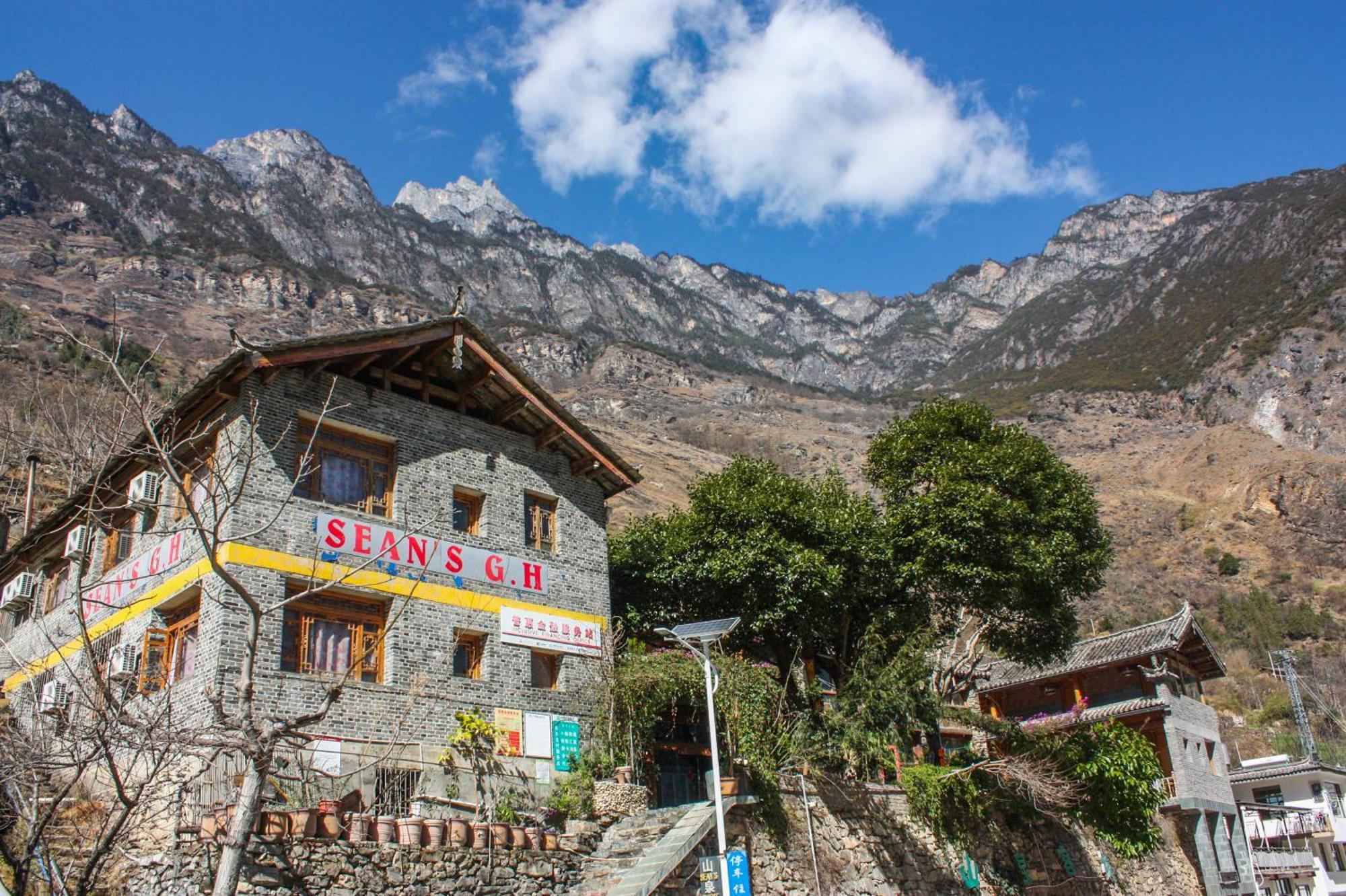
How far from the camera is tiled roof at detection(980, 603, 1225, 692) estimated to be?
32.5 meters

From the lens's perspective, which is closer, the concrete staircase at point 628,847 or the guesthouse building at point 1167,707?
the concrete staircase at point 628,847

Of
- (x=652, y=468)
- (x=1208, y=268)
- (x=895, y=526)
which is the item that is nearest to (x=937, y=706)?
(x=895, y=526)

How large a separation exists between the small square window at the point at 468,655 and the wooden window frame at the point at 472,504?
2.11 m

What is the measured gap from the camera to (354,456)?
19.2 metres

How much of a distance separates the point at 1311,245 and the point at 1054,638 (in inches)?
5191

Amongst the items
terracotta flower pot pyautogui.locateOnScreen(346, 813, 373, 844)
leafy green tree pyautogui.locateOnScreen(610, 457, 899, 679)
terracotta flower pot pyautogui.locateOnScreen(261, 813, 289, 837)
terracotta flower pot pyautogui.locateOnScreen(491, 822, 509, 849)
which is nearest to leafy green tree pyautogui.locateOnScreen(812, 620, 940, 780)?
leafy green tree pyautogui.locateOnScreen(610, 457, 899, 679)

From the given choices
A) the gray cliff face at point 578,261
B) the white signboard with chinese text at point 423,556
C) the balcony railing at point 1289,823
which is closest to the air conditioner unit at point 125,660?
the white signboard with chinese text at point 423,556

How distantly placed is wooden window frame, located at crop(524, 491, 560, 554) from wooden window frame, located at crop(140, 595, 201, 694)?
6.34m

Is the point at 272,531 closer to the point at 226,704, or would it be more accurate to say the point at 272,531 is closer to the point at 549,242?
the point at 226,704

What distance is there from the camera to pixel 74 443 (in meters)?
12.3

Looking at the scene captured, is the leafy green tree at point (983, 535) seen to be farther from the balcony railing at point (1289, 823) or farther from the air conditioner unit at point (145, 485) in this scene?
the balcony railing at point (1289, 823)

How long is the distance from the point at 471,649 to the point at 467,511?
2858 millimetres

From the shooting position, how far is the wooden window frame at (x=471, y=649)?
18.9m

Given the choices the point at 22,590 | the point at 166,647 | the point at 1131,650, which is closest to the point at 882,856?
the point at 166,647
